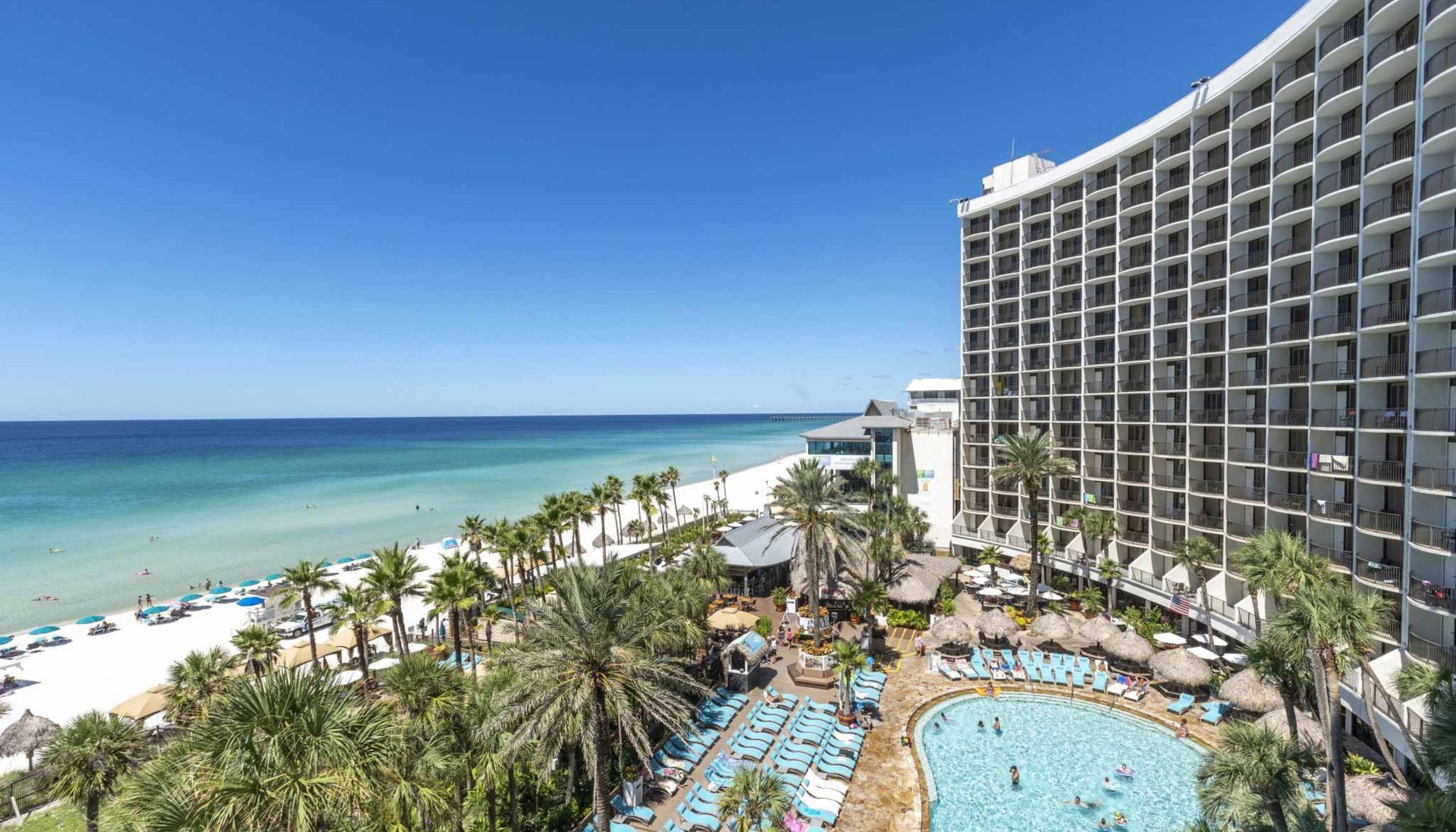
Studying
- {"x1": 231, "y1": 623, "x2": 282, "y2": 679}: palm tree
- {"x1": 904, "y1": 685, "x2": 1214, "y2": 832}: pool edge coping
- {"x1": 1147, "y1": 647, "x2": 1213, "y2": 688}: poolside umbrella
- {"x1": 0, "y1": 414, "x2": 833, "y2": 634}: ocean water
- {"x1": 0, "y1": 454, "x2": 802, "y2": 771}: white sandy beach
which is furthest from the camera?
{"x1": 0, "y1": 414, "x2": 833, "y2": 634}: ocean water

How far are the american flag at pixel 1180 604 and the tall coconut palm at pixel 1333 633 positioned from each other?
17.5 m

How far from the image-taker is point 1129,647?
28938 millimetres

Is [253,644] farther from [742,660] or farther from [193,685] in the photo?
[742,660]

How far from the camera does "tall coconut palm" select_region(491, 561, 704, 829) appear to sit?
1684 centimetres

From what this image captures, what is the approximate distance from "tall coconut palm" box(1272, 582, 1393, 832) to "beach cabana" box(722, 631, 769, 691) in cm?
2028

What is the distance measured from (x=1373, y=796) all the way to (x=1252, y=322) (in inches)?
976

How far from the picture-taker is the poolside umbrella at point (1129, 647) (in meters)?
28.7

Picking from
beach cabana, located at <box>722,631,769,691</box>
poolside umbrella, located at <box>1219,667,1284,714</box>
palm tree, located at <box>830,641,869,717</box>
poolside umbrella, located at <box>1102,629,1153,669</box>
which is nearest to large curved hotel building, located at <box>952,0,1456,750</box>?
poolside umbrella, located at <box>1219,667,1284,714</box>

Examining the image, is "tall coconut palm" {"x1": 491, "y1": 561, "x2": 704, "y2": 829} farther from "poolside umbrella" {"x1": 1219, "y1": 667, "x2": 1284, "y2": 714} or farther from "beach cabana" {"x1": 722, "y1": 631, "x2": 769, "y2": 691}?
"poolside umbrella" {"x1": 1219, "y1": 667, "x2": 1284, "y2": 714}

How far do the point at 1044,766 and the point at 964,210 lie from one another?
142 feet

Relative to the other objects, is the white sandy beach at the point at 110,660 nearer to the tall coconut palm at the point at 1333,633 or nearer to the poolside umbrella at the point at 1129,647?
the poolside umbrella at the point at 1129,647

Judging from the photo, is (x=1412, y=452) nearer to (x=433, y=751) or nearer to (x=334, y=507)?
(x=433, y=751)

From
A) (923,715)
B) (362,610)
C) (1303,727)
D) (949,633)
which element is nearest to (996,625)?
(949,633)

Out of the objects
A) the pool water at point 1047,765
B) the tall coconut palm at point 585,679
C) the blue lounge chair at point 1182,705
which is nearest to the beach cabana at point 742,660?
the pool water at point 1047,765
